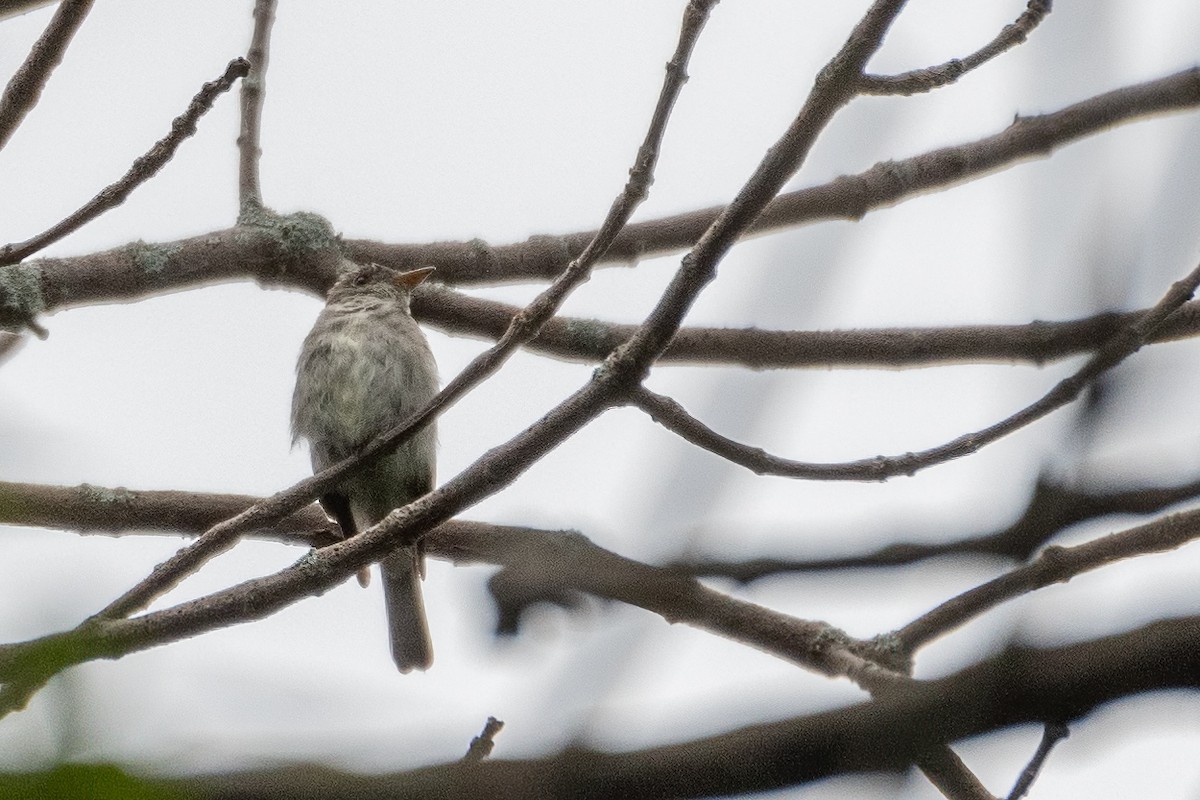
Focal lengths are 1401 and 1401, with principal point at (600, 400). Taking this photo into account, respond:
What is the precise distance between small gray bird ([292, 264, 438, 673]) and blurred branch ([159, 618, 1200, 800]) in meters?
5.31

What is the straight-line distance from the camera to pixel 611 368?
322 centimetres

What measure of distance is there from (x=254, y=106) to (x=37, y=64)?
1755 mm

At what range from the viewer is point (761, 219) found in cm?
542

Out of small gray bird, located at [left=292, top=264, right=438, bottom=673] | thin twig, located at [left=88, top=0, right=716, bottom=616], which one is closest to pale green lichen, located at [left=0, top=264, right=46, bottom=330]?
thin twig, located at [left=88, top=0, right=716, bottom=616]

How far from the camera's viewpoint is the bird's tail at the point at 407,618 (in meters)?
6.82

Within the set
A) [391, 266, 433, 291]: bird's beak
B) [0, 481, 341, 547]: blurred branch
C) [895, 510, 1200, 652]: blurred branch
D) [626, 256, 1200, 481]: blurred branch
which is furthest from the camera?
[391, 266, 433, 291]: bird's beak

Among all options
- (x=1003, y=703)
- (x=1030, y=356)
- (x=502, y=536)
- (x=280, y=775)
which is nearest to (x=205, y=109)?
(x=502, y=536)

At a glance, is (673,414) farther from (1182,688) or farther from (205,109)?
(1182,688)

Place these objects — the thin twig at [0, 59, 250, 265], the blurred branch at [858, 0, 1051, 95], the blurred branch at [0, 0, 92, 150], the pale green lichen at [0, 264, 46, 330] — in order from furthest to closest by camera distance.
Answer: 1. the pale green lichen at [0, 264, 46, 330]
2. the blurred branch at [0, 0, 92, 150]
3. the thin twig at [0, 59, 250, 265]
4. the blurred branch at [858, 0, 1051, 95]

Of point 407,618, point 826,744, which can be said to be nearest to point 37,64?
point 407,618

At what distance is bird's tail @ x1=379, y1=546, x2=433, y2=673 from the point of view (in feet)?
22.4

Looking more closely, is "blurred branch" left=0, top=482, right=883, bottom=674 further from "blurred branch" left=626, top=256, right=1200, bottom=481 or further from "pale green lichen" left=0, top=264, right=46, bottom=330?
"pale green lichen" left=0, top=264, right=46, bottom=330

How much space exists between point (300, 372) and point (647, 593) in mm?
5577

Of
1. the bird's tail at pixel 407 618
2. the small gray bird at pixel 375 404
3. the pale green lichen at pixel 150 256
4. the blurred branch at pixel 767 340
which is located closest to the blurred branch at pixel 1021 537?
the blurred branch at pixel 767 340
